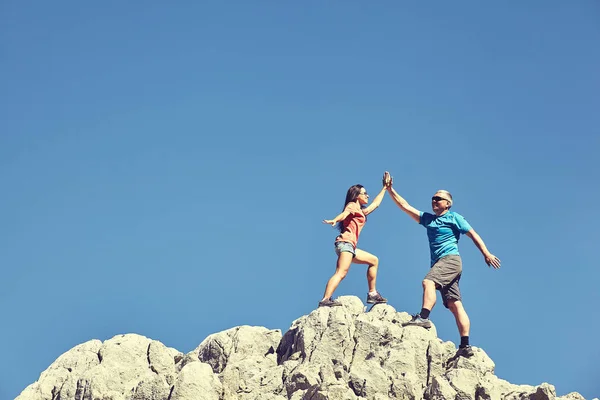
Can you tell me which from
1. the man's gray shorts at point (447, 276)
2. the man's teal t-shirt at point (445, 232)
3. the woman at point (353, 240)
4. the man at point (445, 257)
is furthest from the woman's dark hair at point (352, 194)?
the man's gray shorts at point (447, 276)

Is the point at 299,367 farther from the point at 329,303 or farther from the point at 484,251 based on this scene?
the point at 484,251

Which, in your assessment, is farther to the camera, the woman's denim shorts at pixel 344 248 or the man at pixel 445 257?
the woman's denim shorts at pixel 344 248

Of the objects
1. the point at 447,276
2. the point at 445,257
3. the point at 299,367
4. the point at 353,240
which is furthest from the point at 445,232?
the point at 299,367

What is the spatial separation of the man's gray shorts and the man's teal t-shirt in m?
0.28

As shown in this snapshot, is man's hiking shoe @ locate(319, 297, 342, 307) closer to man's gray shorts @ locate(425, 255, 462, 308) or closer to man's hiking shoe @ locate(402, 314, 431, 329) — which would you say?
man's hiking shoe @ locate(402, 314, 431, 329)

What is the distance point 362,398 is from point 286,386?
139cm

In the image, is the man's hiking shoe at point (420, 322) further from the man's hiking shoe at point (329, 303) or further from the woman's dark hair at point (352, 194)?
the woman's dark hair at point (352, 194)

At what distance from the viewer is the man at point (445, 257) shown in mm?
21938

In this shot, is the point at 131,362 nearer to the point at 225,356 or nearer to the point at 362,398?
the point at 225,356

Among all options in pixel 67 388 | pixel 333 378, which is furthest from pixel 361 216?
pixel 67 388

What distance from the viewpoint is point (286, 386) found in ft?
64.9

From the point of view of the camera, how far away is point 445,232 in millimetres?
23000

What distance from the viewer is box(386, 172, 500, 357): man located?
2194 cm

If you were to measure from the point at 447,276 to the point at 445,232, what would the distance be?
1.12 metres
